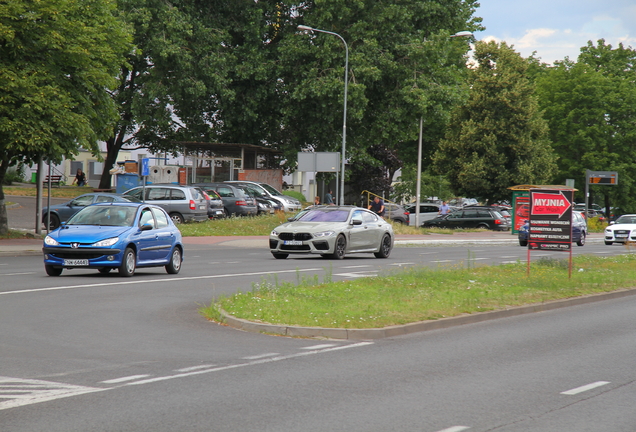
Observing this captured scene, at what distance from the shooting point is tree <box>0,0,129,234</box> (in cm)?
2470

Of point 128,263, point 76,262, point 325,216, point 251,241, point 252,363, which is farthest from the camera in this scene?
point 251,241

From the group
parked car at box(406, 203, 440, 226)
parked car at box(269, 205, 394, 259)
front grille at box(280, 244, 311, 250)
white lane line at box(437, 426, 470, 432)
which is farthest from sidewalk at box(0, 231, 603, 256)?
white lane line at box(437, 426, 470, 432)

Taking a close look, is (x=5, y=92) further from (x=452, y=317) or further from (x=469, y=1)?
(x=469, y=1)

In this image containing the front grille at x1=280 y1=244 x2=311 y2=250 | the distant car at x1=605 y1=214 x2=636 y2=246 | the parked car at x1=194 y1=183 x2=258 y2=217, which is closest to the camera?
the front grille at x1=280 y1=244 x2=311 y2=250

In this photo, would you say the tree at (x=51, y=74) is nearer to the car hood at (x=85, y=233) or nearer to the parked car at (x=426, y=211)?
the car hood at (x=85, y=233)

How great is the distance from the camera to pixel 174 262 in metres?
19.6

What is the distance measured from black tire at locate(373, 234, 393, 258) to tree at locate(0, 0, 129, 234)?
30.7 ft

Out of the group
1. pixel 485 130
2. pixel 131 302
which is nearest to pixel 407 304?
pixel 131 302

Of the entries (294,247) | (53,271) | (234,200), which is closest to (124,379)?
(53,271)

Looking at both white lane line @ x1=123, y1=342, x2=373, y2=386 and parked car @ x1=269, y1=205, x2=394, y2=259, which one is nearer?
white lane line @ x1=123, y1=342, x2=373, y2=386

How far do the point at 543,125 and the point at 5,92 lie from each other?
4010 centimetres

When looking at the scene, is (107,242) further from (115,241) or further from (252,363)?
(252,363)

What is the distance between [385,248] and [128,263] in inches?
427

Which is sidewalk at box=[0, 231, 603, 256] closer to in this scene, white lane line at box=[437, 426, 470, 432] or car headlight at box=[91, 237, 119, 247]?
car headlight at box=[91, 237, 119, 247]
